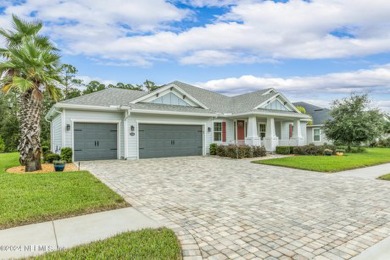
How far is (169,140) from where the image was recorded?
15.8 m

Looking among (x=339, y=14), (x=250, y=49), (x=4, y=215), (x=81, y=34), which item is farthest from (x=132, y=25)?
(x=4, y=215)

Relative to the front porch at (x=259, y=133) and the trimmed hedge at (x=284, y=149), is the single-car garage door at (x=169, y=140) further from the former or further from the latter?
the trimmed hedge at (x=284, y=149)

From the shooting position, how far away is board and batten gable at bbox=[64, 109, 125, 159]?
1305 centimetres

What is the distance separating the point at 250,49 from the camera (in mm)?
17391

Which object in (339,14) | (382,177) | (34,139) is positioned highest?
(339,14)

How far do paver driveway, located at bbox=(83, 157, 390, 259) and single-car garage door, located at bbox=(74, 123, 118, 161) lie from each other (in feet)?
17.2

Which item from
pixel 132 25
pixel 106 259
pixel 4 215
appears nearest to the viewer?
pixel 106 259

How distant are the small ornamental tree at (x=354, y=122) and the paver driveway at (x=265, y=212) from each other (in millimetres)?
12891

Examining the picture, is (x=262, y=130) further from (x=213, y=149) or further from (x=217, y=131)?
(x=213, y=149)

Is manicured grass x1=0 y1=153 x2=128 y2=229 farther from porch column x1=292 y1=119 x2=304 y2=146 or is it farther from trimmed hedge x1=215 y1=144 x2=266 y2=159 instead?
porch column x1=292 y1=119 x2=304 y2=146

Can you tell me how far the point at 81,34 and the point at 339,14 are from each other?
44.2 ft

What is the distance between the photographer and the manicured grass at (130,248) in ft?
10.1

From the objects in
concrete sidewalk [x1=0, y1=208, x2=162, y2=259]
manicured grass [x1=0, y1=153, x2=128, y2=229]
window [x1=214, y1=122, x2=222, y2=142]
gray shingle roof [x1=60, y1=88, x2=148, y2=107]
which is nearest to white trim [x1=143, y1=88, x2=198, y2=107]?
gray shingle roof [x1=60, y1=88, x2=148, y2=107]

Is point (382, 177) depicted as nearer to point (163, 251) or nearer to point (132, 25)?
point (163, 251)
